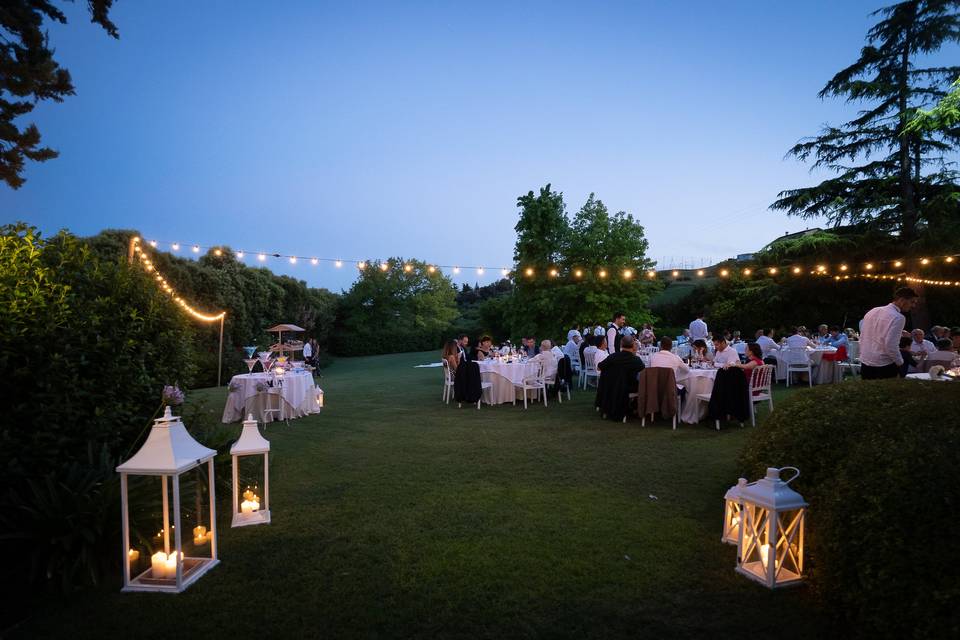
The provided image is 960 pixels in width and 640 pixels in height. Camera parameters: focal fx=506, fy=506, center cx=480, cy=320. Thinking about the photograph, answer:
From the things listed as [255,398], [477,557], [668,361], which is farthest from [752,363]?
[255,398]

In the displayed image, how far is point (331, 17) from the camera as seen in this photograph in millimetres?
16812

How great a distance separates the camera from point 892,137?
17.6 meters

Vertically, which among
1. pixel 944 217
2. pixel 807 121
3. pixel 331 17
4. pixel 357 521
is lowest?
pixel 357 521

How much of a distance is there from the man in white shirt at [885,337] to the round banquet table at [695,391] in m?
2.37

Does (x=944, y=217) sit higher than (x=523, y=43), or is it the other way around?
(x=523, y=43)

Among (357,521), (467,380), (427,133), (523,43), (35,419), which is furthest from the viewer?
(427,133)

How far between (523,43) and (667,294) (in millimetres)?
26803

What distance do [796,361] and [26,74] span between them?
13313mm

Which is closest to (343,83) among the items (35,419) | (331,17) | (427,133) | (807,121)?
(331,17)

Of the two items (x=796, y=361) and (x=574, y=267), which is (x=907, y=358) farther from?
(x=574, y=267)

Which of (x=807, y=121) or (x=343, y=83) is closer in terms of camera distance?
(x=807, y=121)

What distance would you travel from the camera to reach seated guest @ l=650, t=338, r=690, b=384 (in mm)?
7047

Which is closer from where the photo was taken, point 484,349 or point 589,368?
point 484,349

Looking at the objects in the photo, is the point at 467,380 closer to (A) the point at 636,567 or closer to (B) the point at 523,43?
(A) the point at 636,567
